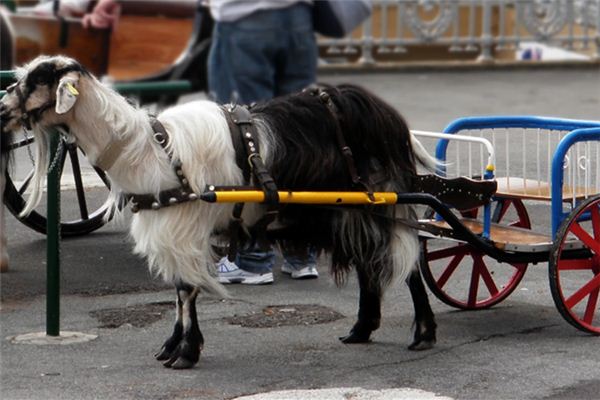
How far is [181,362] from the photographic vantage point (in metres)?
6.29

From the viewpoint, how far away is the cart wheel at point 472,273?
24.0 ft

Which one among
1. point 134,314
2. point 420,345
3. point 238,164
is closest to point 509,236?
point 420,345

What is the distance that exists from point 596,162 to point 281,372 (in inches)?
81.6

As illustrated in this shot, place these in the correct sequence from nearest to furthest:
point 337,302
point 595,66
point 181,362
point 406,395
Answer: point 406,395, point 181,362, point 337,302, point 595,66

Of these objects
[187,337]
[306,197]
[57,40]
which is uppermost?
[306,197]

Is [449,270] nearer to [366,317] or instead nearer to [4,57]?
[366,317]

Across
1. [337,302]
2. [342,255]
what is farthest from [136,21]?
[342,255]

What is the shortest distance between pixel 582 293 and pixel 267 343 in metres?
A: 1.59

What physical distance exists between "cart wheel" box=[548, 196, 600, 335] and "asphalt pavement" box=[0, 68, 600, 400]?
14 centimetres

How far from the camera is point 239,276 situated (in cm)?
805

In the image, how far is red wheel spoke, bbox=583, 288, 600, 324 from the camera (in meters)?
6.82

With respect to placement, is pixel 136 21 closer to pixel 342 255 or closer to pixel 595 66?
pixel 595 66

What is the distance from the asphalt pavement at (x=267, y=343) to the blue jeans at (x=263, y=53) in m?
1.16

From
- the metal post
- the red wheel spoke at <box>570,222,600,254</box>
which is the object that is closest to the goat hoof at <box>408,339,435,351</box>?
the red wheel spoke at <box>570,222,600,254</box>
